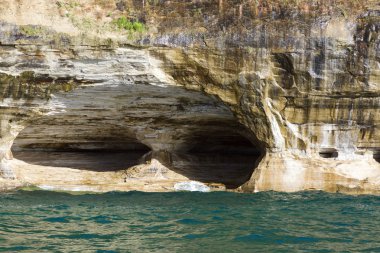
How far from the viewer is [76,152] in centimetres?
1933

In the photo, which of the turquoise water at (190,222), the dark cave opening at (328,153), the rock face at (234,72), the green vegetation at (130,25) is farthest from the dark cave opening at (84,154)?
the dark cave opening at (328,153)

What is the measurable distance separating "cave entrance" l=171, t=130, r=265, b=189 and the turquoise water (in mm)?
2570

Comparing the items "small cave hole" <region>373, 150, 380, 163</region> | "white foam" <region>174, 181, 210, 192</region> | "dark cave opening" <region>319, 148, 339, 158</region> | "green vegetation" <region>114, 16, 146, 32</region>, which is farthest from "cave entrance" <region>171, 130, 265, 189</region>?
"green vegetation" <region>114, 16, 146, 32</region>

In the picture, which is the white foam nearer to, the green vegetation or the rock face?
the rock face

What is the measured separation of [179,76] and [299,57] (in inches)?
122

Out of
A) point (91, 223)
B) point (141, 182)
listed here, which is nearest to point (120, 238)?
point (91, 223)

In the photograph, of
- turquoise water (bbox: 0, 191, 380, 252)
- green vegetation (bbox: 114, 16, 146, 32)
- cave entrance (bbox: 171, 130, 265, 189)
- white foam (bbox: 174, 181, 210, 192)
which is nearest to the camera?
turquoise water (bbox: 0, 191, 380, 252)

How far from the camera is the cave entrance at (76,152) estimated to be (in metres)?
18.1

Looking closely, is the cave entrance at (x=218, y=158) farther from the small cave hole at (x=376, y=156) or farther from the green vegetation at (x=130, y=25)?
the green vegetation at (x=130, y=25)

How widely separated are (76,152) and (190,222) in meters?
8.91

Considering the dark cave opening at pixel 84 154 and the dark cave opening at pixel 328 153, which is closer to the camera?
the dark cave opening at pixel 328 153

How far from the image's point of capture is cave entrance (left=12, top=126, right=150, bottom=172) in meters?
18.1

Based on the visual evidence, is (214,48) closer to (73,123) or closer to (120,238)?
(73,123)

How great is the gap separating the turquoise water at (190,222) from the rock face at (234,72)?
4.56 feet
